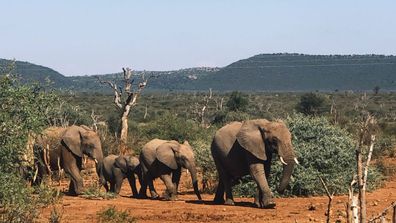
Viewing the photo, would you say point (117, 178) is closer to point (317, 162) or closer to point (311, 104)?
point (317, 162)

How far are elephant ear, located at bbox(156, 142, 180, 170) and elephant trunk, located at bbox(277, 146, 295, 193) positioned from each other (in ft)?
12.7

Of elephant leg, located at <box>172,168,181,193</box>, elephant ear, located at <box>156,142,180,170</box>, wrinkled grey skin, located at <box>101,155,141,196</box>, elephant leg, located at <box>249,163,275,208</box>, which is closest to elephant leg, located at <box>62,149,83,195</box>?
wrinkled grey skin, located at <box>101,155,141,196</box>

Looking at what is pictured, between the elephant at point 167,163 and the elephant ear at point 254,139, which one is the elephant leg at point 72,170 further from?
the elephant ear at point 254,139

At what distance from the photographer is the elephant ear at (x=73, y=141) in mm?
18781

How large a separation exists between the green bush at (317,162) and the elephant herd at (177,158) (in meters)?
1.49

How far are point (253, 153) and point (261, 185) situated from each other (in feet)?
2.34

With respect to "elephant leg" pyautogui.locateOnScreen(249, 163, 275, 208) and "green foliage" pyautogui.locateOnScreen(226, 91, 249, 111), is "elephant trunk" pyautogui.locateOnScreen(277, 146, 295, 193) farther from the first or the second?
"green foliage" pyautogui.locateOnScreen(226, 91, 249, 111)

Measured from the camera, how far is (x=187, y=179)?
2308 centimetres

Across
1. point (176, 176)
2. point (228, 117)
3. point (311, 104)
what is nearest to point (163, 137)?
point (176, 176)

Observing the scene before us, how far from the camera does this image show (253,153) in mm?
15156

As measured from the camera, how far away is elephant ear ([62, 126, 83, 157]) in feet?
61.6

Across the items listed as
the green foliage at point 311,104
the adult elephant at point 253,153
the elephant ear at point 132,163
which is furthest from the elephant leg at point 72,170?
the green foliage at point 311,104

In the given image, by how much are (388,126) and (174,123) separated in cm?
1560

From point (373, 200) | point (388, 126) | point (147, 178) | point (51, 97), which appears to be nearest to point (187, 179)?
point (147, 178)
